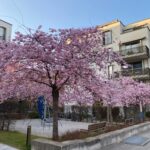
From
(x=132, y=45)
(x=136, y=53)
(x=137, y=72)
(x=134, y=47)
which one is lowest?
(x=137, y=72)

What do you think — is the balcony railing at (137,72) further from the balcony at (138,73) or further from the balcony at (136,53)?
the balcony at (136,53)

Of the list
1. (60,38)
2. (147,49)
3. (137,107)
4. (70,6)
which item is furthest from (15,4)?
(147,49)

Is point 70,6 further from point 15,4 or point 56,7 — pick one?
point 15,4

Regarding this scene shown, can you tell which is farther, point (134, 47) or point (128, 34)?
point (128, 34)

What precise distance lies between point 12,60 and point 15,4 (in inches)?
72.4

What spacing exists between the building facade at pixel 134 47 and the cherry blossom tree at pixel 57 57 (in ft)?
64.9

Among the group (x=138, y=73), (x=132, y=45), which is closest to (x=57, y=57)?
(x=138, y=73)

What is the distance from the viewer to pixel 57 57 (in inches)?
272

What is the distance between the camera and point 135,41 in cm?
2944

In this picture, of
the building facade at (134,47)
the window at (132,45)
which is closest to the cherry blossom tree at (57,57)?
the building facade at (134,47)

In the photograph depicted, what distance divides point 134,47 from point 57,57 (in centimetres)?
2380

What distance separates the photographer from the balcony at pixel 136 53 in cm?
2780

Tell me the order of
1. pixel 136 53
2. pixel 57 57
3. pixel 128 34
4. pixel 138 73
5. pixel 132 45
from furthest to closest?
1. pixel 128 34
2. pixel 132 45
3. pixel 136 53
4. pixel 138 73
5. pixel 57 57

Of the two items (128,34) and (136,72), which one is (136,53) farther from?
(128,34)
